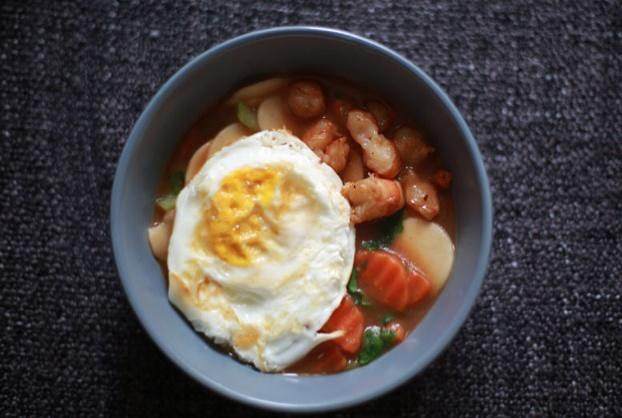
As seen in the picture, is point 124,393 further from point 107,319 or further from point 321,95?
point 321,95

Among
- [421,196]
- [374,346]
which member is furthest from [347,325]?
[421,196]

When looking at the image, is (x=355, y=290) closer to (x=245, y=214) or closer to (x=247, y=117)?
(x=245, y=214)

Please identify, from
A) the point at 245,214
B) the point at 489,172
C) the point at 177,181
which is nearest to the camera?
the point at 245,214

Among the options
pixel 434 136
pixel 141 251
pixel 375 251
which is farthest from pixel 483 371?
pixel 141 251

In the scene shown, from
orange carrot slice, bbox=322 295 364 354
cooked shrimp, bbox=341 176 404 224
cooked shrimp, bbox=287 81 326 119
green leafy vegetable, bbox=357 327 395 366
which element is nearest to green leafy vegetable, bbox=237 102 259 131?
cooked shrimp, bbox=287 81 326 119

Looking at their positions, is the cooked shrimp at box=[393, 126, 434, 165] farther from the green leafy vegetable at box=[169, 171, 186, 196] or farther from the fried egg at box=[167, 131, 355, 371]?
the green leafy vegetable at box=[169, 171, 186, 196]
